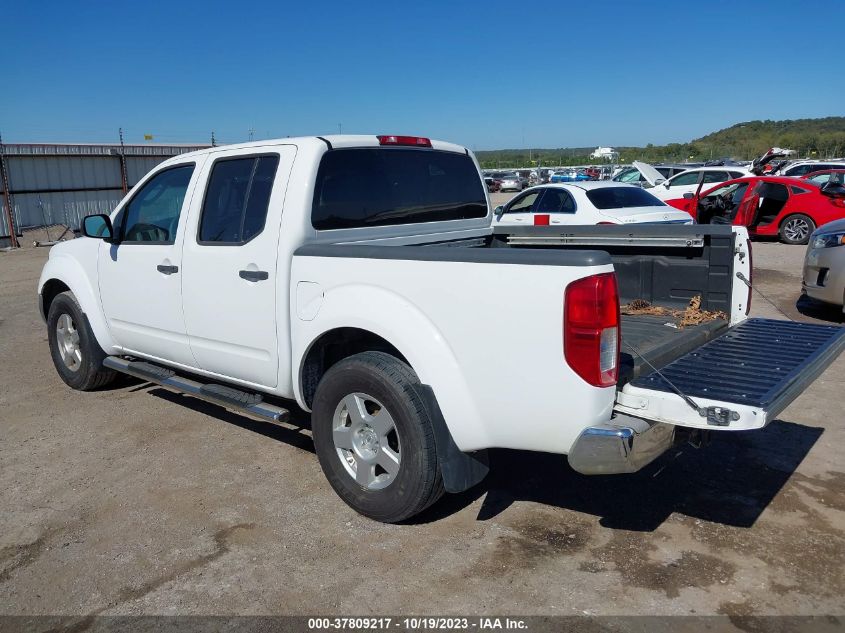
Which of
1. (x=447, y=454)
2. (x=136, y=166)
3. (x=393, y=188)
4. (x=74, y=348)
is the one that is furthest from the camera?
(x=136, y=166)

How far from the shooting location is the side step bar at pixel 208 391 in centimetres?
432

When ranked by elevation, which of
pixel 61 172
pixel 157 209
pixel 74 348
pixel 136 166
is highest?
pixel 136 166

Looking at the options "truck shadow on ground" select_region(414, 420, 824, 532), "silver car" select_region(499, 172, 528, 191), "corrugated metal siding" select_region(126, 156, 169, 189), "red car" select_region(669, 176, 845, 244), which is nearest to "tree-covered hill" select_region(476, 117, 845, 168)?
"silver car" select_region(499, 172, 528, 191)

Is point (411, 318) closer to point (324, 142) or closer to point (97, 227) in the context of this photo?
point (324, 142)

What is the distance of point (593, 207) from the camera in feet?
37.9

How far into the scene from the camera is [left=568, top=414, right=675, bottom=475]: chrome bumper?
9.76ft

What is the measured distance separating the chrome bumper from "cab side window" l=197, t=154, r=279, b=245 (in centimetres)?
226

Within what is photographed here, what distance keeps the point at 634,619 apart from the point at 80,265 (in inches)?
192

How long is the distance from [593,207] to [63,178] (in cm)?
1542

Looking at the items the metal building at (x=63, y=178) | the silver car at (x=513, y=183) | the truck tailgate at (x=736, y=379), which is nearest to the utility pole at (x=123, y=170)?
the metal building at (x=63, y=178)

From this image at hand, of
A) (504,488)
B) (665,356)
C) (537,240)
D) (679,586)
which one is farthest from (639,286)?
(679,586)

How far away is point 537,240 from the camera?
5.29 metres

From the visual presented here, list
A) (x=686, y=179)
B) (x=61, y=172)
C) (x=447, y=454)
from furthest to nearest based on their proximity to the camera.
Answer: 1. (x=686, y=179)
2. (x=61, y=172)
3. (x=447, y=454)

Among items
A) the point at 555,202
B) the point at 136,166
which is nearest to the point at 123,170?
the point at 136,166
